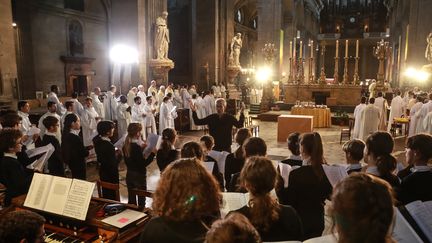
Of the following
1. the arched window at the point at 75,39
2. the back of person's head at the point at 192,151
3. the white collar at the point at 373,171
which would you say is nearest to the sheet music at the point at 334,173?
the white collar at the point at 373,171

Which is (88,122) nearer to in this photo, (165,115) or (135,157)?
(165,115)

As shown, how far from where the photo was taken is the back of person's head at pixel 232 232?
61.4 inches

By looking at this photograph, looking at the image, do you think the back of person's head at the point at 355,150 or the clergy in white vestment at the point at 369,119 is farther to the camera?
the clergy in white vestment at the point at 369,119

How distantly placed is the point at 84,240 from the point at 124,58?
536 inches

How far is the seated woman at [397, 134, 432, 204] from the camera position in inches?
132

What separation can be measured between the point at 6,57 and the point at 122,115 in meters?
3.93

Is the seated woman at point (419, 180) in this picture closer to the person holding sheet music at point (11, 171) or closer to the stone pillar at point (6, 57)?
the person holding sheet music at point (11, 171)

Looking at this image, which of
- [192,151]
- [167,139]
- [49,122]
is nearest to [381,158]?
[192,151]

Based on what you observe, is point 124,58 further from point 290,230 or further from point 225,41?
point 290,230

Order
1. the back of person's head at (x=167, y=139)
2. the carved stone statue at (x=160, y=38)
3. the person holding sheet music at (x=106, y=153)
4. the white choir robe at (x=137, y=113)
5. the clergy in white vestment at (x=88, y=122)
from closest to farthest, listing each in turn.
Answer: the back of person's head at (x=167, y=139), the person holding sheet music at (x=106, y=153), the clergy in white vestment at (x=88, y=122), the white choir robe at (x=137, y=113), the carved stone statue at (x=160, y=38)

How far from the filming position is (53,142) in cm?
621

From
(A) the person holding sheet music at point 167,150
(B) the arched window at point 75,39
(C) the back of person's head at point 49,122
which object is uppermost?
(B) the arched window at point 75,39

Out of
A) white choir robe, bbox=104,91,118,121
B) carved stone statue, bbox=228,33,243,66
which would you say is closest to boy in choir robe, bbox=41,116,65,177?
white choir robe, bbox=104,91,118,121

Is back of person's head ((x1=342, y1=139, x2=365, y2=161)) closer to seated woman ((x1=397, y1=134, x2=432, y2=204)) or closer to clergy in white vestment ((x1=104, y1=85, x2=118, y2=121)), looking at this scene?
seated woman ((x1=397, y1=134, x2=432, y2=204))
